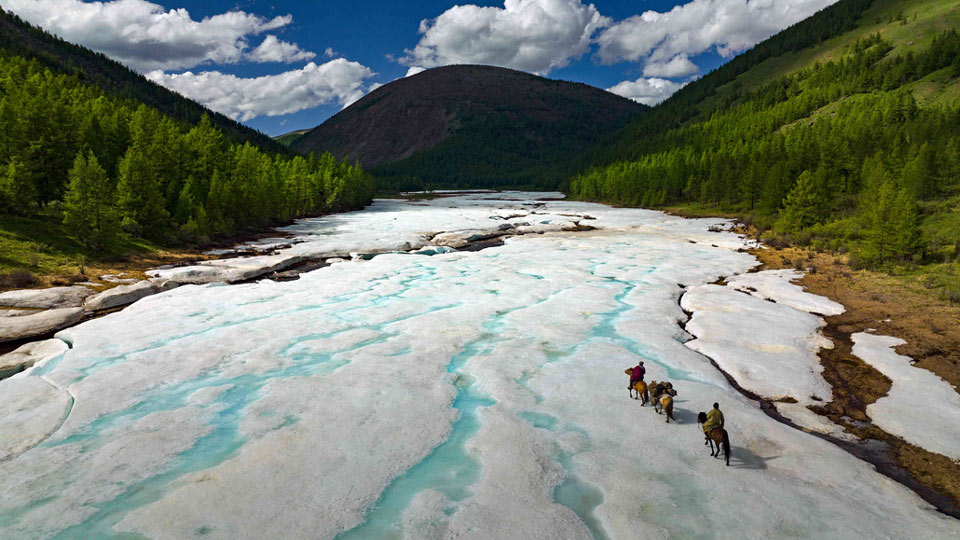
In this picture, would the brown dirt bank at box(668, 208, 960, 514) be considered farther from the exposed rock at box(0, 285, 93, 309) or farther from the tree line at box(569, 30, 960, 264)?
the exposed rock at box(0, 285, 93, 309)

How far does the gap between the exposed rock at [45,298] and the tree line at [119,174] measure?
1308cm

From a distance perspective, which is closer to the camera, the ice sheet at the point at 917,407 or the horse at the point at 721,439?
the horse at the point at 721,439

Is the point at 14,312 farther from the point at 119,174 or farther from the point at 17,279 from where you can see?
the point at 119,174

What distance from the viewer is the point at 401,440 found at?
39.5 feet

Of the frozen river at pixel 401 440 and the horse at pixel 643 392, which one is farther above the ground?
the horse at pixel 643 392

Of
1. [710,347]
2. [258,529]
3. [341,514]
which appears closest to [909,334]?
[710,347]

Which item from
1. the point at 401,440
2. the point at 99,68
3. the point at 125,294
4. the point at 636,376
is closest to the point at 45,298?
the point at 125,294

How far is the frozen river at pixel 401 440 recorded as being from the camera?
904cm

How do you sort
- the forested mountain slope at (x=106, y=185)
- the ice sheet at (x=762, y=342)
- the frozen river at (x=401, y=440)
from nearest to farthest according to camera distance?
the frozen river at (x=401, y=440), the ice sheet at (x=762, y=342), the forested mountain slope at (x=106, y=185)

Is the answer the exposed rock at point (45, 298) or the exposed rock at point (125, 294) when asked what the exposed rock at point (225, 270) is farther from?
the exposed rock at point (45, 298)

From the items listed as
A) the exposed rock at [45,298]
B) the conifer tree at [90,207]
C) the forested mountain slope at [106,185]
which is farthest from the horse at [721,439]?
the conifer tree at [90,207]

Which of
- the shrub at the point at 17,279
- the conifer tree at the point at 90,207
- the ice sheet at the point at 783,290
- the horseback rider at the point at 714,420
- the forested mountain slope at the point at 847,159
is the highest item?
the forested mountain slope at the point at 847,159

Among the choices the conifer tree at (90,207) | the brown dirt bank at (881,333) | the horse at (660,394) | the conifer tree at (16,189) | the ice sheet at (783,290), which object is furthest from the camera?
the conifer tree at (16,189)

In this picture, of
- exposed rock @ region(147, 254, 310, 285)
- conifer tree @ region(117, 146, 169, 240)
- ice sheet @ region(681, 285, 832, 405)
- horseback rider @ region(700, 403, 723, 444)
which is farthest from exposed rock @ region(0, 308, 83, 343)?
ice sheet @ region(681, 285, 832, 405)
